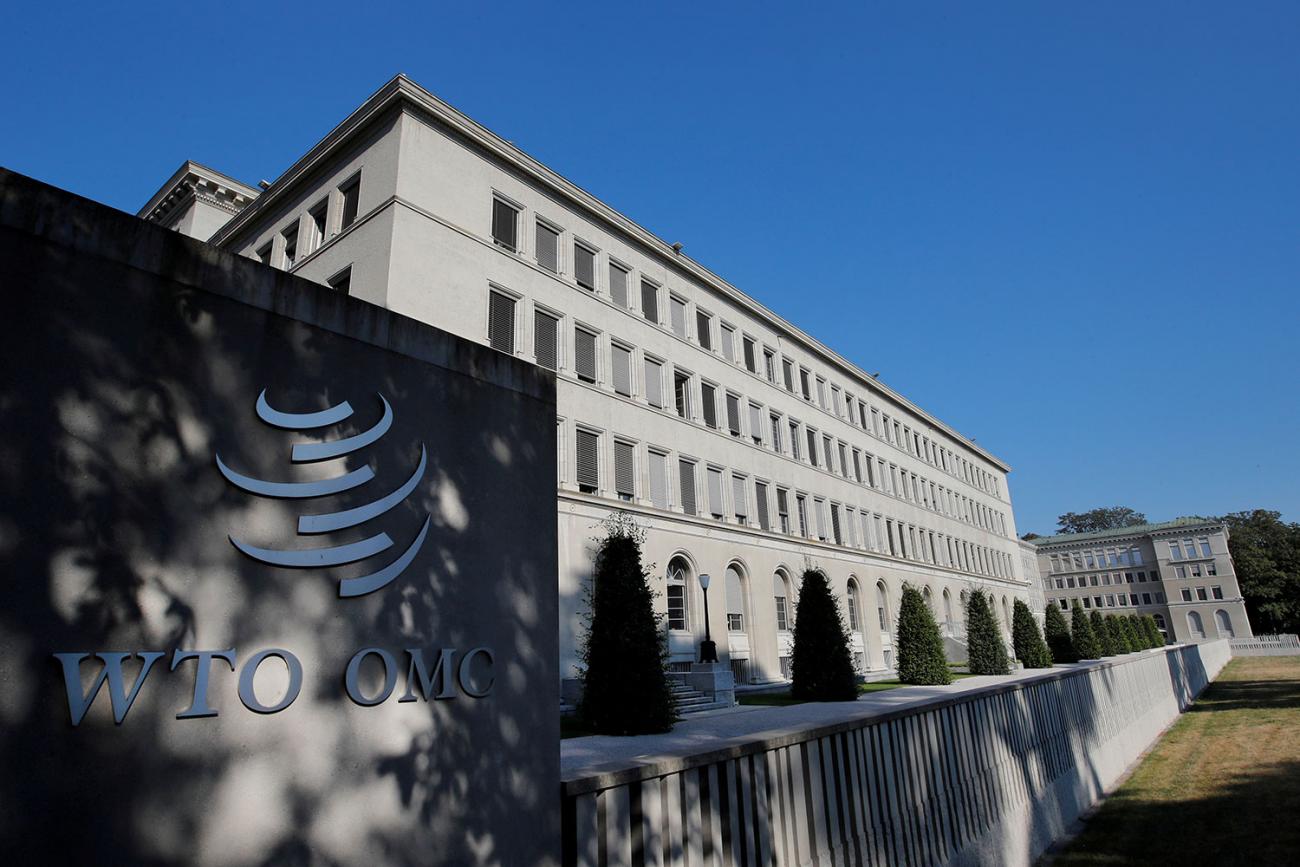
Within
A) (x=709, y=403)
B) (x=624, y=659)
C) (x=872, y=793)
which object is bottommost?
(x=872, y=793)

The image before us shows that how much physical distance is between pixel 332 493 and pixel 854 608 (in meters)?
38.7

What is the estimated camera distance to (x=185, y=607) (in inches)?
141

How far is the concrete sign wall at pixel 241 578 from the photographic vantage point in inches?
127

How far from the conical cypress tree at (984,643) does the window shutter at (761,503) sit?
934 cm

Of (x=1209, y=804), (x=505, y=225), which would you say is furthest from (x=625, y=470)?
(x=1209, y=804)

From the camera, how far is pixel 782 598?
33250 mm

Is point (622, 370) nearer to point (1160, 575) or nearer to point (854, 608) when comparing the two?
point (854, 608)

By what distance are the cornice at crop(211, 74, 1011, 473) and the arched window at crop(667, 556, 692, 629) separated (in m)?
12.5

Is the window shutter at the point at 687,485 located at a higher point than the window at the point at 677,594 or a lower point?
higher

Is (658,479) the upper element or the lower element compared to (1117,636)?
upper

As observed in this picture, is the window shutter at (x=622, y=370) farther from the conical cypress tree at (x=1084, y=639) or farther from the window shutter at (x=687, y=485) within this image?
the conical cypress tree at (x=1084, y=639)

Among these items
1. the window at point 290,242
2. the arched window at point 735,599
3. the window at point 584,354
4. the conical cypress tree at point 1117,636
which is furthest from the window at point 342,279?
the conical cypress tree at point 1117,636

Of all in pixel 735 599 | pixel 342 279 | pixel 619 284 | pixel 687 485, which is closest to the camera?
pixel 342 279

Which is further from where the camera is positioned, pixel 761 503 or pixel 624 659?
pixel 761 503
